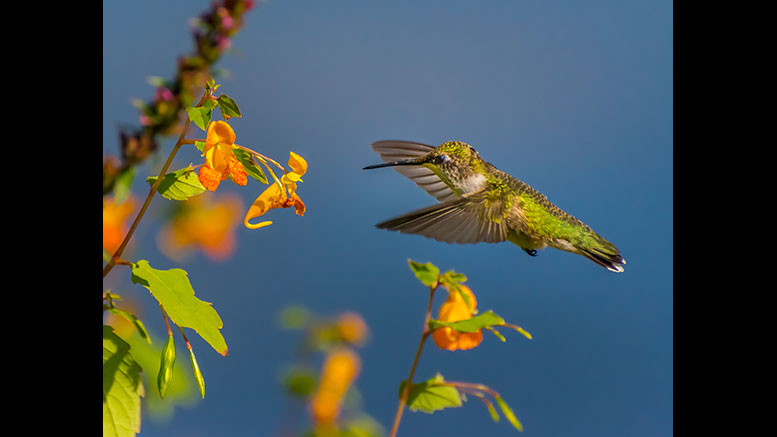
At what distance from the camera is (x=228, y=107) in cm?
70

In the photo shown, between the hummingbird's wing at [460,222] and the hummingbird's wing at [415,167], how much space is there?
268 millimetres

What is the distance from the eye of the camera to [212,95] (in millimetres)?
705

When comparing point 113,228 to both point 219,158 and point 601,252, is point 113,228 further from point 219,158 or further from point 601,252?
point 601,252

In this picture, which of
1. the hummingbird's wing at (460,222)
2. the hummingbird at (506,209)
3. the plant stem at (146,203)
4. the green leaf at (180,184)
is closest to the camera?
the plant stem at (146,203)

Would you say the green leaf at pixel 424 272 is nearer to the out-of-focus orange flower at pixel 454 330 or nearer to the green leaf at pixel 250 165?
the out-of-focus orange flower at pixel 454 330

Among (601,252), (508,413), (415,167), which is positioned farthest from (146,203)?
(601,252)

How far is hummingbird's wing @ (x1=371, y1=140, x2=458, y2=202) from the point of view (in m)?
1.64

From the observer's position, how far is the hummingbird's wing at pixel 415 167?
1636 mm

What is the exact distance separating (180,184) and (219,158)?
0.08 meters

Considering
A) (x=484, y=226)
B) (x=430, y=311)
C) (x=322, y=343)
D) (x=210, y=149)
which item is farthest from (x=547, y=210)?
(x=210, y=149)

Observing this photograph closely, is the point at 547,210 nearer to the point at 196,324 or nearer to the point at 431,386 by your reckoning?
the point at 431,386

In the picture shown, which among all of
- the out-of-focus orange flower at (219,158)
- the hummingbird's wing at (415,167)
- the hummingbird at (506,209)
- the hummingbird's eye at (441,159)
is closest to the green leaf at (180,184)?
the out-of-focus orange flower at (219,158)

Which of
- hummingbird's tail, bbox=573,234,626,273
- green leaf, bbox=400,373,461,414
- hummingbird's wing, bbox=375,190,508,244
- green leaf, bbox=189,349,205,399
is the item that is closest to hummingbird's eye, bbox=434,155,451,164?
hummingbird's wing, bbox=375,190,508,244

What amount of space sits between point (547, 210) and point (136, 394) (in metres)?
1.09
